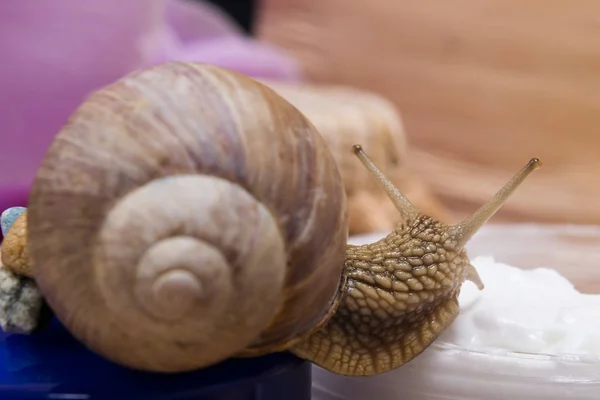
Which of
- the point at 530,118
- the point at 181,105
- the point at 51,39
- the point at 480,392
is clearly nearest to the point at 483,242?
the point at 480,392

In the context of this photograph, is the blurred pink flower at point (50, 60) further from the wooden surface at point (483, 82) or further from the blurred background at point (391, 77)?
the wooden surface at point (483, 82)

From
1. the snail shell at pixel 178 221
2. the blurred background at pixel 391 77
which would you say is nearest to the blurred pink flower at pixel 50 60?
the blurred background at pixel 391 77

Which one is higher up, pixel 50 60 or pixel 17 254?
pixel 50 60

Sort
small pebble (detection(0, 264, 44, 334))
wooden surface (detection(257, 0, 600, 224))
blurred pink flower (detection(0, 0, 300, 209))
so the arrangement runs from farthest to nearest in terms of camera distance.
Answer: wooden surface (detection(257, 0, 600, 224)) → blurred pink flower (detection(0, 0, 300, 209)) → small pebble (detection(0, 264, 44, 334))

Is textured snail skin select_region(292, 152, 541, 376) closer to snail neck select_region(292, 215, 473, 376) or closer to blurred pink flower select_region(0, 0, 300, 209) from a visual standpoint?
snail neck select_region(292, 215, 473, 376)

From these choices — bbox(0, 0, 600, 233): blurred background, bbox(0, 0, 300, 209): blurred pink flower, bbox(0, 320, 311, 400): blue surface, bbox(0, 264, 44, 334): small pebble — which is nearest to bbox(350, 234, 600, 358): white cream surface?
bbox(0, 320, 311, 400): blue surface

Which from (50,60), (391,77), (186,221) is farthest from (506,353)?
(391,77)

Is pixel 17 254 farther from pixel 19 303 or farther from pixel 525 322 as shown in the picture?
pixel 525 322
